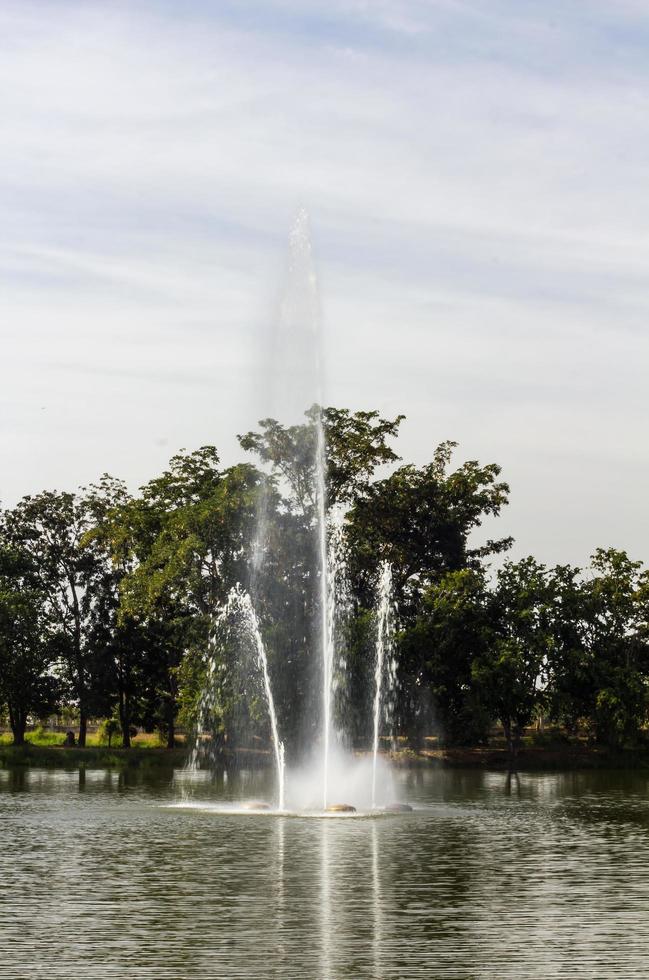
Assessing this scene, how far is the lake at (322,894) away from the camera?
61.0 feet

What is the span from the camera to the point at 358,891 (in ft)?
82.0

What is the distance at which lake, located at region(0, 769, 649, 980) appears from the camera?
18594mm

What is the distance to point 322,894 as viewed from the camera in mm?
24562

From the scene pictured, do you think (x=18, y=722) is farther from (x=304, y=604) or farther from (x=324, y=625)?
(x=324, y=625)

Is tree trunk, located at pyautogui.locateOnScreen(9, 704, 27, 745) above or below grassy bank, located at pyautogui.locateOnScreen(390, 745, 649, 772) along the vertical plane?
above

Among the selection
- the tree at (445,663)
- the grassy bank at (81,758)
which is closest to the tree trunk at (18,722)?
the grassy bank at (81,758)

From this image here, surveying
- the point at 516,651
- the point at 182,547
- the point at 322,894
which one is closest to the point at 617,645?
the point at 516,651

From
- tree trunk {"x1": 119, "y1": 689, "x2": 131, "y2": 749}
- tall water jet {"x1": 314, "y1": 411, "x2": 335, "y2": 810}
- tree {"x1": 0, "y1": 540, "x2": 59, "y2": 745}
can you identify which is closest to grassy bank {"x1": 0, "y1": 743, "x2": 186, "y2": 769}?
tree {"x1": 0, "y1": 540, "x2": 59, "y2": 745}

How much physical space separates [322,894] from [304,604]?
5089cm

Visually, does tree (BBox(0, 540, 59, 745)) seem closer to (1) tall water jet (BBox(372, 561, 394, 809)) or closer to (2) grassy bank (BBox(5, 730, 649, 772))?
(2) grassy bank (BBox(5, 730, 649, 772))

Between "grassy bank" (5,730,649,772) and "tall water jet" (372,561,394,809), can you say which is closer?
"tall water jet" (372,561,394,809)

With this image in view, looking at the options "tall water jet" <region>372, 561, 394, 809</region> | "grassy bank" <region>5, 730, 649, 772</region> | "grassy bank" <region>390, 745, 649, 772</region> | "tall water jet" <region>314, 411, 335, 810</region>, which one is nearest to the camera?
"tall water jet" <region>314, 411, 335, 810</region>

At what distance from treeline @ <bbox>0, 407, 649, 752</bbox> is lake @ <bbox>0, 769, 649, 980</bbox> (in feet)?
104

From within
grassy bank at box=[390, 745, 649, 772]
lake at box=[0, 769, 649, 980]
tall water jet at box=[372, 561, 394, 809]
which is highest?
tall water jet at box=[372, 561, 394, 809]
